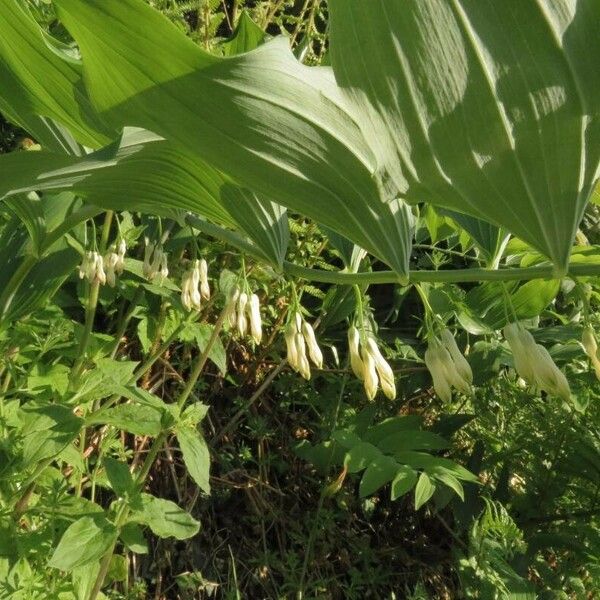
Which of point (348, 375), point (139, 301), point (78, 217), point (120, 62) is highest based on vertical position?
point (120, 62)

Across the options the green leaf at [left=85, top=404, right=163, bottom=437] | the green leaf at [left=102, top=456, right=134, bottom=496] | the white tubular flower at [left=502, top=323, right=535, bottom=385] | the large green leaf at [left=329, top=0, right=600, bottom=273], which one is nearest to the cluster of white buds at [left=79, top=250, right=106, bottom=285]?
the green leaf at [left=85, top=404, right=163, bottom=437]

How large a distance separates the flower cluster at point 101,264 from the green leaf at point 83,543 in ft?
1.52

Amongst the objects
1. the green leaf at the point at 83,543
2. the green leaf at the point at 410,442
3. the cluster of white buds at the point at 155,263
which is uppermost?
the cluster of white buds at the point at 155,263

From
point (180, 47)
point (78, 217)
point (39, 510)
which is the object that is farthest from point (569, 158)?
point (39, 510)

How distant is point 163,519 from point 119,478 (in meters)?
0.12

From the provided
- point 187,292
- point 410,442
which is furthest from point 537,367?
point 410,442

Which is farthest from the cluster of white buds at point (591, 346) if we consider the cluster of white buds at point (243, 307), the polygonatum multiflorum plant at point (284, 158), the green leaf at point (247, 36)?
the green leaf at point (247, 36)

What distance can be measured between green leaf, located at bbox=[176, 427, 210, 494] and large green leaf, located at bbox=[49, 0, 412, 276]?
856 mm

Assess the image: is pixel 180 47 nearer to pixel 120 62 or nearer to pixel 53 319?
pixel 120 62

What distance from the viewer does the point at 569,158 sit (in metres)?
0.68

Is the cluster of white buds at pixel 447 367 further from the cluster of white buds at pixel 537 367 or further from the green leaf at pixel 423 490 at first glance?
the green leaf at pixel 423 490

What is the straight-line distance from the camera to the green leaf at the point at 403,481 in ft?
5.72

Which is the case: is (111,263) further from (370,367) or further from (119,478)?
(370,367)

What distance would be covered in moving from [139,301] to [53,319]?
220 millimetres
